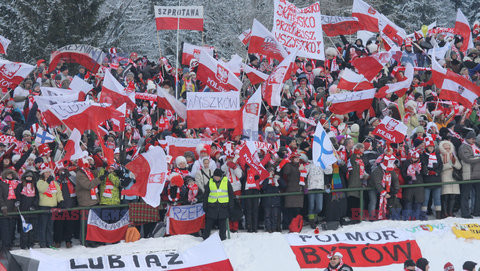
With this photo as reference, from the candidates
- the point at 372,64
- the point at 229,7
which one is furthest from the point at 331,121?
the point at 229,7

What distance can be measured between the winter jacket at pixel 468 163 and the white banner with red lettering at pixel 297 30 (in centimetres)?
416

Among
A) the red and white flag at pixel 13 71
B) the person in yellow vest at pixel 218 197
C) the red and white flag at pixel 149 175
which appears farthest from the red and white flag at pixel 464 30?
the red and white flag at pixel 13 71

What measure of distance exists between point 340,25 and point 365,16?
29.3 inches

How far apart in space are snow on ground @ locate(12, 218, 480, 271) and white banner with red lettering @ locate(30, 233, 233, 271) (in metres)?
0.40

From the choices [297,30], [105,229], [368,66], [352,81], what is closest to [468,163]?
[352,81]

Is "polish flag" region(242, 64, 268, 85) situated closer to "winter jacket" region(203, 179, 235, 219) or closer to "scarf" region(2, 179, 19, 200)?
Answer: "winter jacket" region(203, 179, 235, 219)

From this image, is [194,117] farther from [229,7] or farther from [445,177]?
[229,7]

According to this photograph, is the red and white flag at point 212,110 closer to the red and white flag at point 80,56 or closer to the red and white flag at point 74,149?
the red and white flag at point 74,149

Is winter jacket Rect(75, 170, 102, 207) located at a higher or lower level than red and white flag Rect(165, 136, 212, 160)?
lower

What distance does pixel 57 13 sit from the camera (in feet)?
106

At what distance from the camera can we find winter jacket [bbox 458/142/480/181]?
18.0 metres

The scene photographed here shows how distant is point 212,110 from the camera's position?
58.1 feet

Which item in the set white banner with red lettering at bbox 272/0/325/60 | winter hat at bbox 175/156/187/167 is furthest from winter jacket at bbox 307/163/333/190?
white banner with red lettering at bbox 272/0/325/60

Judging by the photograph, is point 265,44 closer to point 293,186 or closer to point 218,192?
point 293,186
